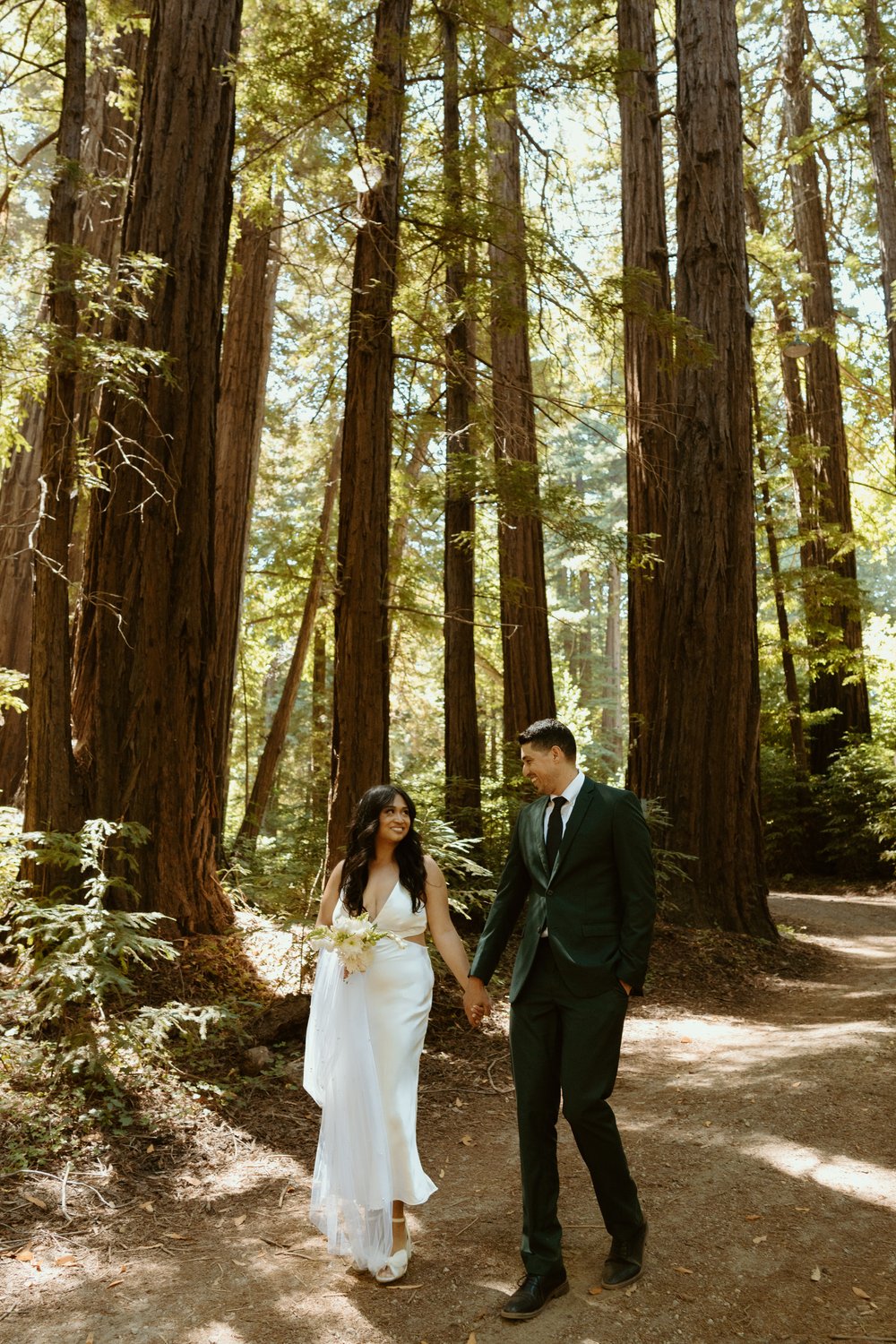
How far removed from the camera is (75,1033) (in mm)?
5871

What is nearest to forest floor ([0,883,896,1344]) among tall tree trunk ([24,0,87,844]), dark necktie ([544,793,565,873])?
dark necktie ([544,793,565,873])

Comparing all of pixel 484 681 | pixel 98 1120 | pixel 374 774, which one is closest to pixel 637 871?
pixel 98 1120

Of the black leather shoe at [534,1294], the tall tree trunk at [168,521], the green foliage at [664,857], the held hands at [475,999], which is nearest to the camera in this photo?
the black leather shoe at [534,1294]

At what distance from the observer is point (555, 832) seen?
4.07 m

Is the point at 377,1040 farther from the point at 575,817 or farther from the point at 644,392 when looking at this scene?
Answer: the point at 644,392

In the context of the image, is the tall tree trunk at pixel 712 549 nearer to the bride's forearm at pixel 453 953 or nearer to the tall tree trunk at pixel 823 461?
the tall tree trunk at pixel 823 461

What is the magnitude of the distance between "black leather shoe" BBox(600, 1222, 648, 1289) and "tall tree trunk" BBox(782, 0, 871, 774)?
1474 cm

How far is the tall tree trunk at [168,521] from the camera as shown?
7414mm

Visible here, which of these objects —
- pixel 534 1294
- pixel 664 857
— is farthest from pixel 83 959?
pixel 664 857

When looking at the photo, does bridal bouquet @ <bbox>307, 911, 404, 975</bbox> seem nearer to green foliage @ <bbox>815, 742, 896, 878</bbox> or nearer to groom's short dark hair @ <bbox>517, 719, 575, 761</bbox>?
groom's short dark hair @ <bbox>517, 719, 575, 761</bbox>

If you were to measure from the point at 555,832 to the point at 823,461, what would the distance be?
16461 mm

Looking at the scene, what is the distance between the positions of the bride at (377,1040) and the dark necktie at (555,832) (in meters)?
0.64

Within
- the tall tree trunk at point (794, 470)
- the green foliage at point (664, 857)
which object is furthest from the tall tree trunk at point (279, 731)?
the tall tree trunk at point (794, 470)

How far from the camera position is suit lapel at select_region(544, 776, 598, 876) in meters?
3.97
